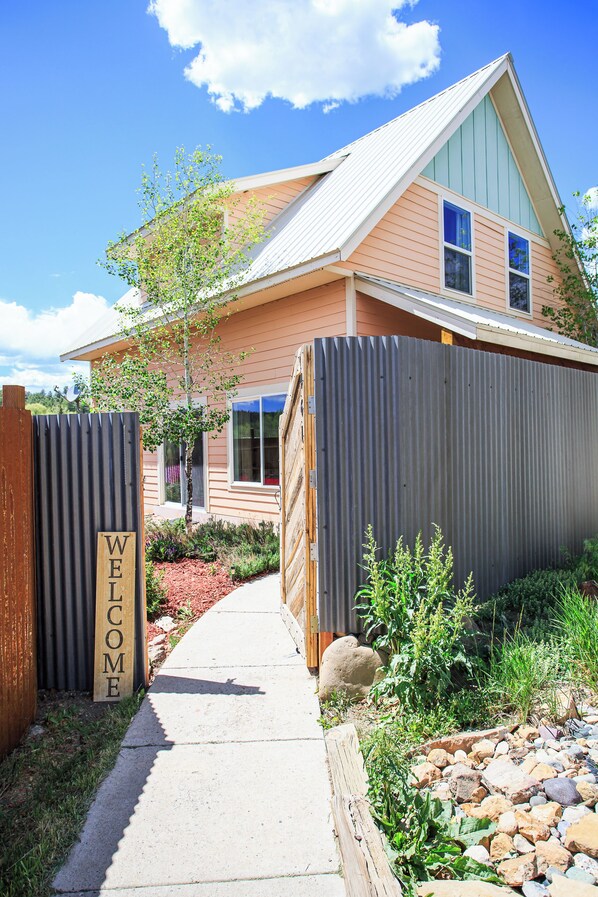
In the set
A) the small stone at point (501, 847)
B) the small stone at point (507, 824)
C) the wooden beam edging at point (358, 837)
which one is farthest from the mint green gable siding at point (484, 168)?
the small stone at point (501, 847)

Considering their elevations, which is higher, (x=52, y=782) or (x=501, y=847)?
(x=501, y=847)

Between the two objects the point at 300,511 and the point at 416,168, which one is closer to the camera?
the point at 300,511

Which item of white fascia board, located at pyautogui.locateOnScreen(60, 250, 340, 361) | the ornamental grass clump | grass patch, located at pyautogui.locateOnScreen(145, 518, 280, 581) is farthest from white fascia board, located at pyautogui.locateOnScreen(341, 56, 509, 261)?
the ornamental grass clump

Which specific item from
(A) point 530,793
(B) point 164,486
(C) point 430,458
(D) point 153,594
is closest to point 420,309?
(C) point 430,458

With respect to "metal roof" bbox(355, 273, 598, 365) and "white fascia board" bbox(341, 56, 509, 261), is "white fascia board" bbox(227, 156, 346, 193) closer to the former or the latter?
"white fascia board" bbox(341, 56, 509, 261)

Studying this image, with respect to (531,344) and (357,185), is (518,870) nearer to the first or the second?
(531,344)

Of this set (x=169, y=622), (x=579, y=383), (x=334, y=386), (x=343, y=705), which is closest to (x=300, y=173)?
(x=579, y=383)

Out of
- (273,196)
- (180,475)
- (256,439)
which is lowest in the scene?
(180,475)

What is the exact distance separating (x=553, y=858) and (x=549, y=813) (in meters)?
0.23

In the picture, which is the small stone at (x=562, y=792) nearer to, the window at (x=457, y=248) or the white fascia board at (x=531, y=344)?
the white fascia board at (x=531, y=344)

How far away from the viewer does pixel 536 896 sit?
6.49 feet

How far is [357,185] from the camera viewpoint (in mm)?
9570

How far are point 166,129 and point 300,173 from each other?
270 cm

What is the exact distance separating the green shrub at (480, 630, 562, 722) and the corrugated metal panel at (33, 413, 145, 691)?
8.05 feet
